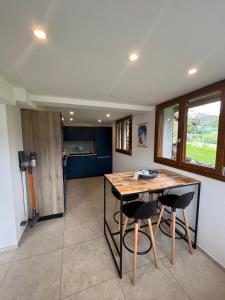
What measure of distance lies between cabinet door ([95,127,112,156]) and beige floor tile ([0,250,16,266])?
145 inches

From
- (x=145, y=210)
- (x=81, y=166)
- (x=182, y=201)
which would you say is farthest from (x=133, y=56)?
(x=81, y=166)

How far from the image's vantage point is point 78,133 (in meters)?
5.32

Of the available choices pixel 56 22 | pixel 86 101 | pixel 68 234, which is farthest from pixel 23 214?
pixel 56 22

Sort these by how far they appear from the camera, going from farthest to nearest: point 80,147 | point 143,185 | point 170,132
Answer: point 80,147 < point 170,132 < point 143,185

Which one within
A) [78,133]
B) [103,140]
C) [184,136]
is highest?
[78,133]

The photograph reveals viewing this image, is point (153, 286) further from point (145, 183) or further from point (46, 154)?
point (46, 154)

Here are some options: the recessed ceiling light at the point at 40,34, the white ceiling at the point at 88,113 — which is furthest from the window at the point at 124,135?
the recessed ceiling light at the point at 40,34

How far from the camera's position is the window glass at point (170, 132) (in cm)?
239

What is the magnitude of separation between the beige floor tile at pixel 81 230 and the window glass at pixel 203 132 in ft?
6.41

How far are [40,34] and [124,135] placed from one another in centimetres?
370

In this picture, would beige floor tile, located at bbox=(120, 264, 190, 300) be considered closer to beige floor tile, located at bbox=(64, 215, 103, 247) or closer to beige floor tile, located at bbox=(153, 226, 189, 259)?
beige floor tile, located at bbox=(153, 226, 189, 259)

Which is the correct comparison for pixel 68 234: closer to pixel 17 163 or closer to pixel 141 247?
pixel 141 247

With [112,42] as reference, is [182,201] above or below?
below

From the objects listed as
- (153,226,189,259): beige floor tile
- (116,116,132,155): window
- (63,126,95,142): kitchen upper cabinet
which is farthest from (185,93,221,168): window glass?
(63,126,95,142): kitchen upper cabinet
